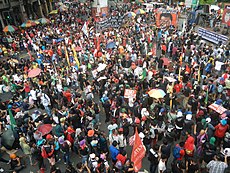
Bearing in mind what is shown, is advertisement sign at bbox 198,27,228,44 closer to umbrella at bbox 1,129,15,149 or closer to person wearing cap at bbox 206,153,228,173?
person wearing cap at bbox 206,153,228,173

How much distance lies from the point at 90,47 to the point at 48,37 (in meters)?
6.04

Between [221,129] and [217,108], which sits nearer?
[221,129]

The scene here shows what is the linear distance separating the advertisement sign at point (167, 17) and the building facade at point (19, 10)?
1871cm

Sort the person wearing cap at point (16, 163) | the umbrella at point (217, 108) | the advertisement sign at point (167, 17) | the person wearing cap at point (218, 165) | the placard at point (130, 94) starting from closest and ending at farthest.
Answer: the person wearing cap at point (218, 165), the person wearing cap at point (16, 163), the umbrella at point (217, 108), the placard at point (130, 94), the advertisement sign at point (167, 17)

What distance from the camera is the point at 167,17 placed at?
76.2 ft

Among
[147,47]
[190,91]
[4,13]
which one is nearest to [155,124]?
[190,91]

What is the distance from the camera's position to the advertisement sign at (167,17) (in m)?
22.9

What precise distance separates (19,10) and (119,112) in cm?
2766

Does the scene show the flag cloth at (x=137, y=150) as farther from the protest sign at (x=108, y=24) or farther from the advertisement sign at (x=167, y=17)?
the advertisement sign at (x=167, y=17)

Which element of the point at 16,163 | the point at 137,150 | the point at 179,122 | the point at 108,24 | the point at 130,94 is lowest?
the point at 16,163

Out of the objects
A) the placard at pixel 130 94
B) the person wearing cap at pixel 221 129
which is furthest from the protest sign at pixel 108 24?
the person wearing cap at pixel 221 129

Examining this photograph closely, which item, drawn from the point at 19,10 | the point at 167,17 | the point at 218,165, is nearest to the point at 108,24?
the point at 167,17

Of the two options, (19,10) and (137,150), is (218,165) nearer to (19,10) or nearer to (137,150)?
(137,150)

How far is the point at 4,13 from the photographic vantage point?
96.9 ft
